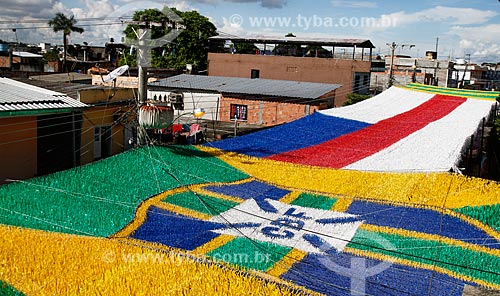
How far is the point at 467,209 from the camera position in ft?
26.2

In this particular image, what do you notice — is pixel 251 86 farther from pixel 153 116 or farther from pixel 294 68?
pixel 153 116

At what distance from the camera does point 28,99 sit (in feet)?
37.0

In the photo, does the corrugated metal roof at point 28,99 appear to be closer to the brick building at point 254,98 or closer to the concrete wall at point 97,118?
the concrete wall at point 97,118

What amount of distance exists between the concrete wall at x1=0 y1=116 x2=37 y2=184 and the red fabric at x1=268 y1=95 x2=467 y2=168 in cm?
579

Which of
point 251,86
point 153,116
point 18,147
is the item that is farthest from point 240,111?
point 153,116

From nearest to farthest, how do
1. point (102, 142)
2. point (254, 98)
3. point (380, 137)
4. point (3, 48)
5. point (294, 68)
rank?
1. point (380, 137)
2. point (102, 142)
3. point (254, 98)
4. point (294, 68)
5. point (3, 48)

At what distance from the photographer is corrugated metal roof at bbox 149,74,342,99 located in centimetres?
2420

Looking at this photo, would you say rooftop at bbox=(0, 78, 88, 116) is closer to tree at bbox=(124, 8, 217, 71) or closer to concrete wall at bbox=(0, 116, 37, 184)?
concrete wall at bbox=(0, 116, 37, 184)

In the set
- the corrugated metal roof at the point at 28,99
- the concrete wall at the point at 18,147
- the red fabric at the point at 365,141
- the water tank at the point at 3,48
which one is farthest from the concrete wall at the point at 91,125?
the water tank at the point at 3,48

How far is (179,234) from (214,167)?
3466mm

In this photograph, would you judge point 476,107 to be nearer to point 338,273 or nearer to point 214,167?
point 214,167

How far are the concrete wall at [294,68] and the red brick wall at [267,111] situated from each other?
675 cm

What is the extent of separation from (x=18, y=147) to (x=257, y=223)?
22.7ft

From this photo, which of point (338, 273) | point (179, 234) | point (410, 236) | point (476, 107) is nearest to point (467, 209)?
point (410, 236)
